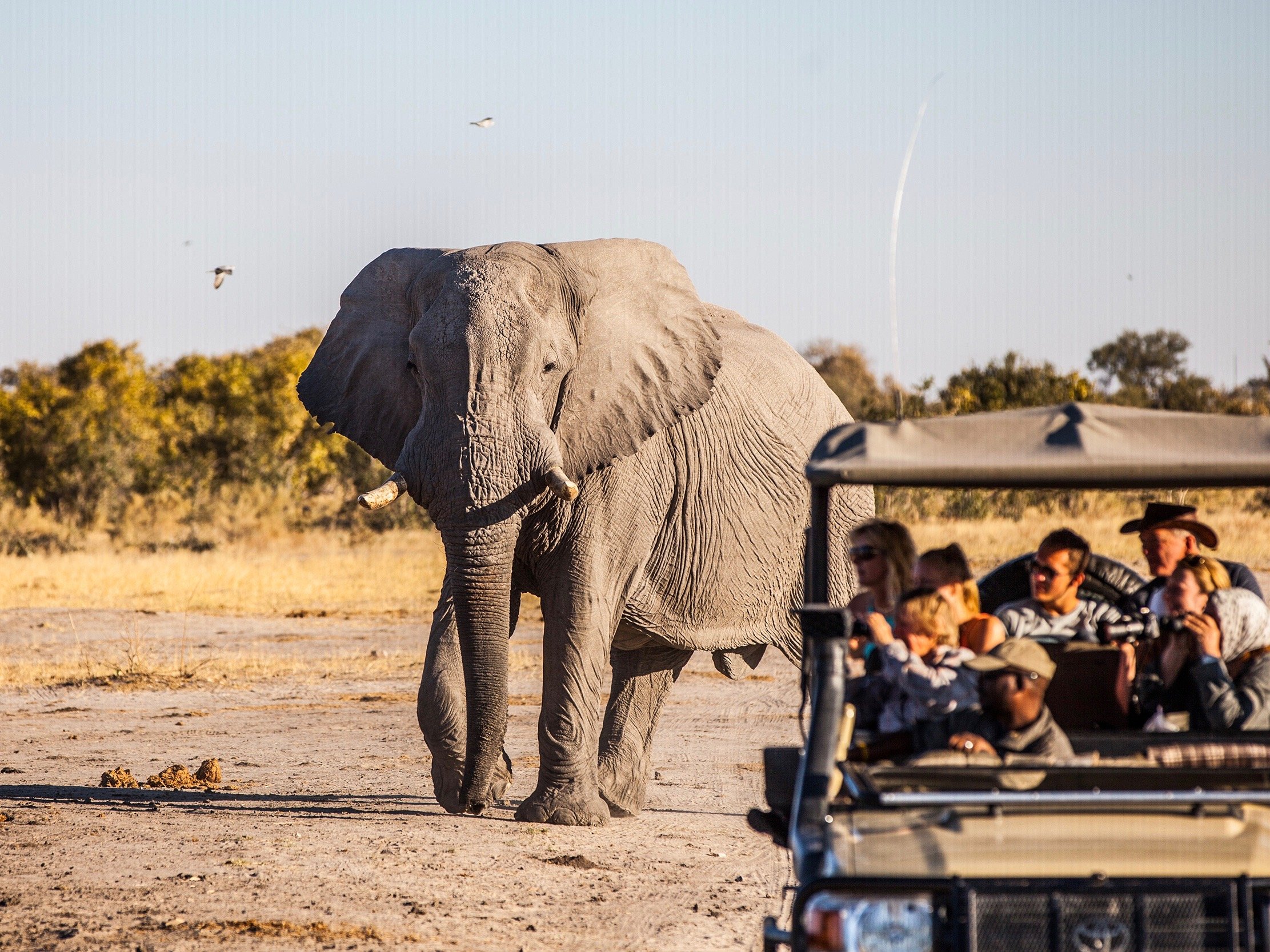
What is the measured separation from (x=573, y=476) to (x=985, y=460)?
162 inches

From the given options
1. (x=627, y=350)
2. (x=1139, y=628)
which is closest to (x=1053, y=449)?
(x=1139, y=628)

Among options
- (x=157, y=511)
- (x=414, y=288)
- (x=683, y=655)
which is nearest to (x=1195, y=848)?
(x=414, y=288)

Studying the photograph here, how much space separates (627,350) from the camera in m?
8.85

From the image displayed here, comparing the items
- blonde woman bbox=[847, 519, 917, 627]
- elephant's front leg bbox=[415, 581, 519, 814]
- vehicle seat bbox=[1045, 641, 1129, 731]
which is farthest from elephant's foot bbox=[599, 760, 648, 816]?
Result: vehicle seat bbox=[1045, 641, 1129, 731]

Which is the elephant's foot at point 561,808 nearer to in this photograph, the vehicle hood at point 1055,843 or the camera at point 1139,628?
the camera at point 1139,628

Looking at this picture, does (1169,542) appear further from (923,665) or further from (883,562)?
(923,665)

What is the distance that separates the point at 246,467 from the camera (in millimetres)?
32281

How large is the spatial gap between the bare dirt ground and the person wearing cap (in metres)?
1.67

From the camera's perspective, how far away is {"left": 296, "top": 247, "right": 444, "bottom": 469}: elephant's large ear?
8.79 m

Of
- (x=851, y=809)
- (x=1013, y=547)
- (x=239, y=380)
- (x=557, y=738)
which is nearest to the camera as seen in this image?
(x=851, y=809)

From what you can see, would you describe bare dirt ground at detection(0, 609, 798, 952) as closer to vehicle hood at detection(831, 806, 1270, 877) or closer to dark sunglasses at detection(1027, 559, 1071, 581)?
dark sunglasses at detection(1027, 559, 1071, 581)

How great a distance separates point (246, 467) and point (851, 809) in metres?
29.1

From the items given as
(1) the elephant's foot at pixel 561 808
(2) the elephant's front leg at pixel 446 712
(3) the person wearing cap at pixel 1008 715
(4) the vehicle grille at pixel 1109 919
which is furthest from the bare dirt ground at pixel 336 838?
(4) the vehicle grille at pixel 1109 919

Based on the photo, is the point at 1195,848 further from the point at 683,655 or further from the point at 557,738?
the point at 683,655
